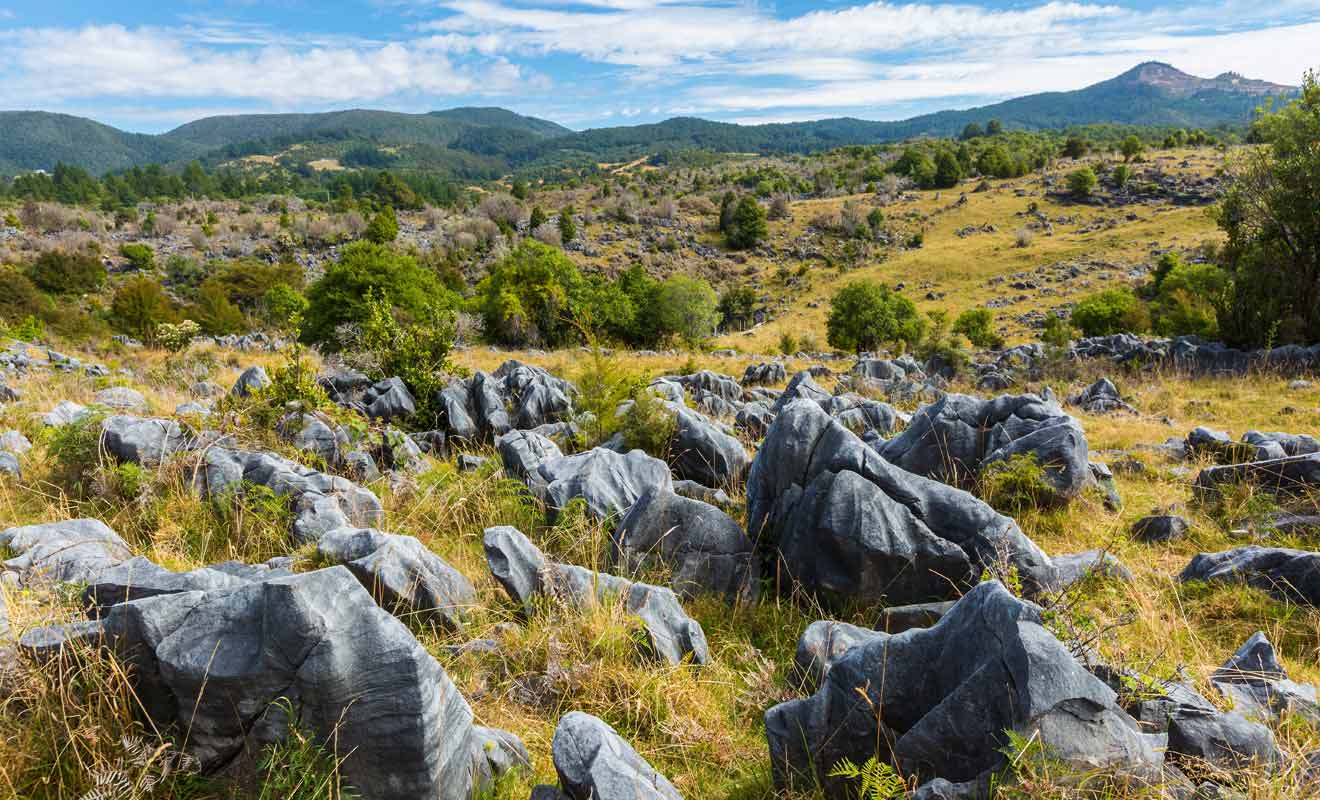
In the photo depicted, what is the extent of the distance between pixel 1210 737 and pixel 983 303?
68.2 m

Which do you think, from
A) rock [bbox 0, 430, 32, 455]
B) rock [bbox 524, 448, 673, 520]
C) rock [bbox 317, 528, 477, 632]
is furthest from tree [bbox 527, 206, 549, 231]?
rock [bbox 317, 528, 477, 632]

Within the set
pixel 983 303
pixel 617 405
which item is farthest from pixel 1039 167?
pixel 617 405

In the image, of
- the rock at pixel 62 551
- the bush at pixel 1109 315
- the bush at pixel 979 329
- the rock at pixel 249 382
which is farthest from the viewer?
the bush at pixel 979 329

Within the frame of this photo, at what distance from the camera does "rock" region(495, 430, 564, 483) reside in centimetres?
754

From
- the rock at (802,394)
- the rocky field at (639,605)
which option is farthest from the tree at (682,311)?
the rocky field at (639,605)

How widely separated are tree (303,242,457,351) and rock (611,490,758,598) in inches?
1039

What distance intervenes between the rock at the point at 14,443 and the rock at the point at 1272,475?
534 inches

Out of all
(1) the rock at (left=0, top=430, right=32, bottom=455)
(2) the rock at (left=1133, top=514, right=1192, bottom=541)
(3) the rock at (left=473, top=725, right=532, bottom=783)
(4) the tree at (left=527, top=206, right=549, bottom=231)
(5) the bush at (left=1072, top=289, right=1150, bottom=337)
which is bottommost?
(5) the bush at (left=1072, top=289, right=1150, bottom=337)

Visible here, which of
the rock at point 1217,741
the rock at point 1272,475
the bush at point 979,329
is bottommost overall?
the bush at point 979,329

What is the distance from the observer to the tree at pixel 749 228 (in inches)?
3819

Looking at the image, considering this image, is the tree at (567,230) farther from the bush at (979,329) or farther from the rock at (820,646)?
the rock at (820,646)

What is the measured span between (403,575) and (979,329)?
52730mm

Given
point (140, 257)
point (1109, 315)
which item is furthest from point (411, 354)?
point (140, 257)

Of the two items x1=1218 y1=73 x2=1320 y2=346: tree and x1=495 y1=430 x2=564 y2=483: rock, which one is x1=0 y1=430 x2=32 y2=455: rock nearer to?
x1=495 y1=430 x2=564 y2=483: rock
